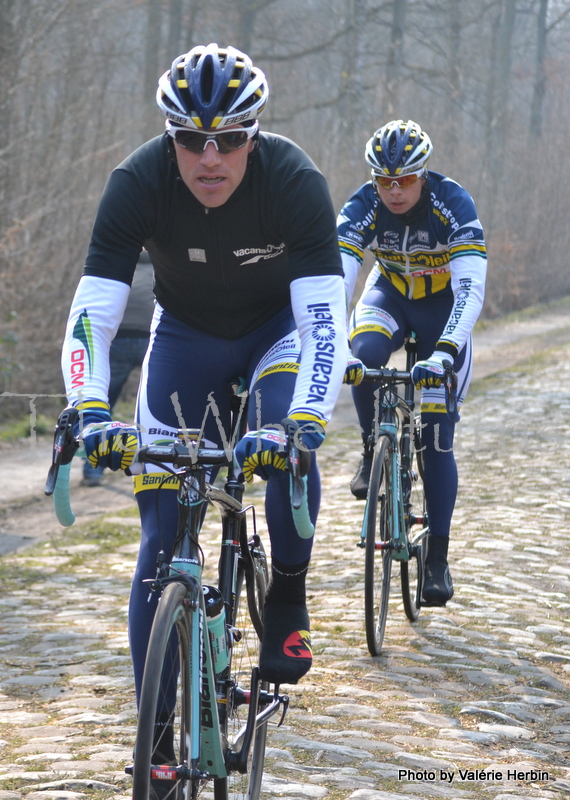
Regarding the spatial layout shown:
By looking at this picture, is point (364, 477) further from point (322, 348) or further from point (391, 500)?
point (322, 348)

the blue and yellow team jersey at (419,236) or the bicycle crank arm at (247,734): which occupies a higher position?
the blue and yellow team jersey at (419,236)

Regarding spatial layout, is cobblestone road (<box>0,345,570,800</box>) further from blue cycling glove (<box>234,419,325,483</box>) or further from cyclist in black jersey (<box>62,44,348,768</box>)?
blue cycling glove (<box>234,419,325,483</box>)

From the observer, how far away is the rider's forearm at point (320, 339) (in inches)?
115

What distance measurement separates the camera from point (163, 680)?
8.71 feet

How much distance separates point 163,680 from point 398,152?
3399mm

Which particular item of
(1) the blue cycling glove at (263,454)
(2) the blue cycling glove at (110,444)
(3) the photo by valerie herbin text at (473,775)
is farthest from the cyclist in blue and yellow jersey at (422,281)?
(2) the blue cycling glove at (110,444)

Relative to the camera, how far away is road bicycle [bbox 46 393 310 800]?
96.3 inches

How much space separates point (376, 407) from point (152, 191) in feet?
8.10

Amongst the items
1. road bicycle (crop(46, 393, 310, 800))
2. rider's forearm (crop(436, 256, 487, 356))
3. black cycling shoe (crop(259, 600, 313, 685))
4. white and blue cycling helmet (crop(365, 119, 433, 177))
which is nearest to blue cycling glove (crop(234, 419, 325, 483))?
road bicycle (crop(46, 393, 310, 800))

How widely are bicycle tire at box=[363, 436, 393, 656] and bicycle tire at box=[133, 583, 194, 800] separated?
2.22 metres

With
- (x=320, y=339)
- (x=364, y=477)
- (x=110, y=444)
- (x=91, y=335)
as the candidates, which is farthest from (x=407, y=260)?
(x=110, y=444)

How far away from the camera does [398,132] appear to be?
5309 mm

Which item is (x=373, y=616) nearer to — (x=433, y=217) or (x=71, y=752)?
(x=71, y=752)

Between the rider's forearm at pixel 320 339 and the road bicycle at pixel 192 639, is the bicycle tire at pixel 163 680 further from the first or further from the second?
the rider's forearm at pixel 320 339
